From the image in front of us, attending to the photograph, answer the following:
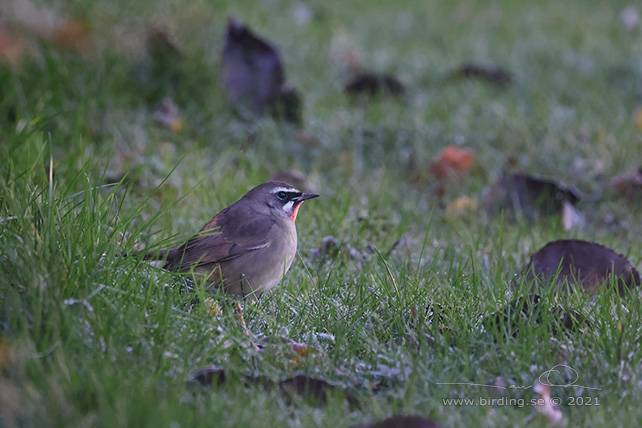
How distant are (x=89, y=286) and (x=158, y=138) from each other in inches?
125

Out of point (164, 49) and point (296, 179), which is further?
point (164, 49)

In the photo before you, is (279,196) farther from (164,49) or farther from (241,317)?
(164,49)

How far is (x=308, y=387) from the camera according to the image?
277 centimetres

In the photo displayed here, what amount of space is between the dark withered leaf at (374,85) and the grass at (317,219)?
177mm

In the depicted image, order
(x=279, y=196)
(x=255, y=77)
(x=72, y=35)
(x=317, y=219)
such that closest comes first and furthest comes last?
1. (x=279, y=196)
2. (x=317, y=219)
3. (x=72, y=35)
4. (x=255, y=77)

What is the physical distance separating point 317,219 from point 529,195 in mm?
1523

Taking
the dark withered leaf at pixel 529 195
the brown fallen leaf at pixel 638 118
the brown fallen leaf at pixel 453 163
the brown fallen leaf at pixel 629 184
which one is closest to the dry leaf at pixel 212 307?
the dark withered leaf at pixel 529 195

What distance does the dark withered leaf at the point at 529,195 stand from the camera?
5172 mm

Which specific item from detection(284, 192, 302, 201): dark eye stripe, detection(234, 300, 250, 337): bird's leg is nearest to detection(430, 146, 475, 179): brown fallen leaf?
detection(284, 192, 302, 201): dark eye stripe

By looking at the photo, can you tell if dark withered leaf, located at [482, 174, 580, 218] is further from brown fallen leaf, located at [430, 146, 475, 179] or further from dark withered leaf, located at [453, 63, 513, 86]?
dark withered leaf, located at [453, 63, 513, 86]

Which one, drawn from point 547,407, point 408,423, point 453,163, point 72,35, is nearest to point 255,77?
point 72,35

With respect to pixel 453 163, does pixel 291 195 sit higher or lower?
lower

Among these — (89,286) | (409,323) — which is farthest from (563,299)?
(89,286)

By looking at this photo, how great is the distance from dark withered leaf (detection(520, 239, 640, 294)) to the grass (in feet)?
0.87
